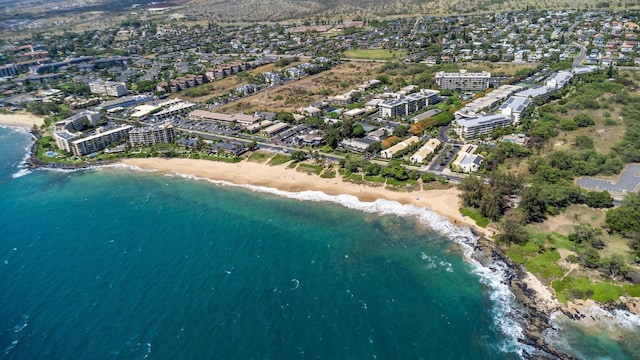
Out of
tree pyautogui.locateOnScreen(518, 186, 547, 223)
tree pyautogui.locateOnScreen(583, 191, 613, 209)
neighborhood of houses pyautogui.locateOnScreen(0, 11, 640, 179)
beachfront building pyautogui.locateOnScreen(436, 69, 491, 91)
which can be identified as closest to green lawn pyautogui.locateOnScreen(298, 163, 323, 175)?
neighborhood of houses pyautogui.locateOnScreen(0, 11, 640, 179)

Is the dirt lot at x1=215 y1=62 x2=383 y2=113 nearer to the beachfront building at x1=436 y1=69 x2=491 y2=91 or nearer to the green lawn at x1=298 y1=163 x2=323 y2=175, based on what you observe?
the beachfront building at x1=436 y1=69 x2=491 y2=91

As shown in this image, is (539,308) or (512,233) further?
(512,233)

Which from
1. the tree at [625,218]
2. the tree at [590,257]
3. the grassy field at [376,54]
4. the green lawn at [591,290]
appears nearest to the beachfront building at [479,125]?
the tree at [625,218]

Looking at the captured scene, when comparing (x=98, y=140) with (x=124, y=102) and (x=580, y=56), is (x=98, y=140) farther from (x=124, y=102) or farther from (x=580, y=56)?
(x=580, y=56)

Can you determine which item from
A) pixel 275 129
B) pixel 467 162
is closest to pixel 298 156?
pixel 275 129

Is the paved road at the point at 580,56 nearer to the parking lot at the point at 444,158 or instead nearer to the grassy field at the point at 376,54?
the grassy field at the point at 376,54
